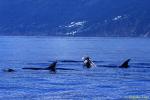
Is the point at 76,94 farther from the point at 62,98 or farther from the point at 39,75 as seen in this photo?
the point at 39,75

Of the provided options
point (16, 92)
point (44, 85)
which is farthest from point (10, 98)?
point (44, 85)

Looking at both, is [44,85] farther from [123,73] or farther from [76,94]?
[123,73]

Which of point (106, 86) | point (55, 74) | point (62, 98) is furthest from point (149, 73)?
point (62, 98)

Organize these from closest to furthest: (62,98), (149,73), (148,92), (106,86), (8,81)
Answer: (62,98) → (148,92) → (106,86) → (8,81) → (149,73)

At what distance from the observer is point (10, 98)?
68812mm

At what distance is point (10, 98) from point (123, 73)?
3597 centimetres

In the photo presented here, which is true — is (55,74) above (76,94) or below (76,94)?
above

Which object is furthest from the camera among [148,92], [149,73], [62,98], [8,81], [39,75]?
[149,73]

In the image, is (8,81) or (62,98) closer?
(62,98)

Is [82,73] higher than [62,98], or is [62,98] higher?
Result: [82,73]

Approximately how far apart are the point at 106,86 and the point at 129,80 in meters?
8.96

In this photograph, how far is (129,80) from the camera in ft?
293

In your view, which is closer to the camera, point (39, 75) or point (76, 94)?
point (76, 94)

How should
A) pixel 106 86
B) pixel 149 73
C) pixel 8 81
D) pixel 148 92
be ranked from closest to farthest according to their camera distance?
pixel 148 92
pixel 106 86
pixel 8 81
pixel 149 73
